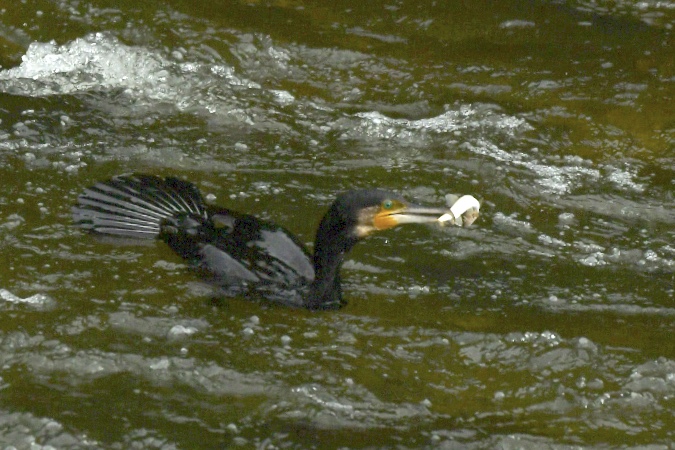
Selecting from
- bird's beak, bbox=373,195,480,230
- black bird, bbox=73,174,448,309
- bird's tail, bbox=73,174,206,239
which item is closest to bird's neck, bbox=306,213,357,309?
black bird, bbox=73,174,448,309

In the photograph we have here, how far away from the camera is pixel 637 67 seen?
7406 mm

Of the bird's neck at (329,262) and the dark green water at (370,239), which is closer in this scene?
the dark green water at (370,239)

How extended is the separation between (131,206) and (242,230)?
64cm

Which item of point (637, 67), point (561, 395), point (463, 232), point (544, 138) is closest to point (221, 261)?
point (463, 232)

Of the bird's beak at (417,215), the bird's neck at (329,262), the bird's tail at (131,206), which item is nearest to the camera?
the bird's beak at (417,215)

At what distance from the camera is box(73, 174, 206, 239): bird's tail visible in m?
5.45

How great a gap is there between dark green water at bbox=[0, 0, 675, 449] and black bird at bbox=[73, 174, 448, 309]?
0.36 ft

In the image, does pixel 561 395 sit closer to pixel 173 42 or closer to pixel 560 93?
pixel 560 93

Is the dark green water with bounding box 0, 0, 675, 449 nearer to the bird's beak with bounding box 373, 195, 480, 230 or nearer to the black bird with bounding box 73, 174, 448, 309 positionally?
the black bird with bounding box 73, 174, 448, 309

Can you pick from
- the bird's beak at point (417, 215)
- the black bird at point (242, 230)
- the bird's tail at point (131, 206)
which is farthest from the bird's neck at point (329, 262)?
the bird's tail at point (131, 206)

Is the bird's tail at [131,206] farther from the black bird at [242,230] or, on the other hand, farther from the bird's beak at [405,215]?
the bird's beak at [405,215]

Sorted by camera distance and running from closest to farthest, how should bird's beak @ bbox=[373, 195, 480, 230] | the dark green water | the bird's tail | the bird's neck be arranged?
the dark green water → bird's beak @ bbox=[373, 195, 480, 230] → the bird's neck → the bird's tail

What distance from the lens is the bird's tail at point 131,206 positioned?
5.45m

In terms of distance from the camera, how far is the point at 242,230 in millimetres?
5285
